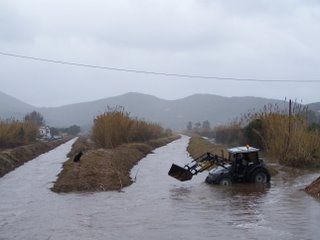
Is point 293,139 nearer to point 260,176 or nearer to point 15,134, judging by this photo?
point 260,176

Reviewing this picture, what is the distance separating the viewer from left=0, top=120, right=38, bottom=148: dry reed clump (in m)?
49.6

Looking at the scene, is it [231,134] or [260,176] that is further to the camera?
[231,134]

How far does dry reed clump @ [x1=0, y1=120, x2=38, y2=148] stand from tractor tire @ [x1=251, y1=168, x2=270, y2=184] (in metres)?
32.1

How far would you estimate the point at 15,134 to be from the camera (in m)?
53.4

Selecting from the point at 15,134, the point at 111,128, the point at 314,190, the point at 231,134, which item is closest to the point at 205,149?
the point at 111,128

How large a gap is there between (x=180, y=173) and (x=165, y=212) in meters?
6.25

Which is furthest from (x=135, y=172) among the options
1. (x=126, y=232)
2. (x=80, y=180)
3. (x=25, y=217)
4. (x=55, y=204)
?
(x=126, y=232)

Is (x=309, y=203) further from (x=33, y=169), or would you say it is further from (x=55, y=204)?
(x=33, y=169)

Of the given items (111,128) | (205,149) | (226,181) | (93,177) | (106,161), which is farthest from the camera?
(111,128)

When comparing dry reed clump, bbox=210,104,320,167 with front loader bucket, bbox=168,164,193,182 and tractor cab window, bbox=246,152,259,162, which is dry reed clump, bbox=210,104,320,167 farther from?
front loader bucket, bbox=168,164,193,182

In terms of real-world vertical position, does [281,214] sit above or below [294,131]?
below

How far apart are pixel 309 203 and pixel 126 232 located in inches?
280

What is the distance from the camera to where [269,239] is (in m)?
12.7

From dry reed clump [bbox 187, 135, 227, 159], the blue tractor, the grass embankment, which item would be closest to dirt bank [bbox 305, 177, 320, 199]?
the blue tractor
